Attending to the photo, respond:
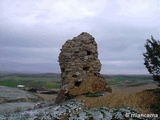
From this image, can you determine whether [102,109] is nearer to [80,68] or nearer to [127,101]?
[127,101]

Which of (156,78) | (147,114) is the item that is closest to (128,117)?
(147,114)

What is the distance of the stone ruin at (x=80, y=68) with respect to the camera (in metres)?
27.0

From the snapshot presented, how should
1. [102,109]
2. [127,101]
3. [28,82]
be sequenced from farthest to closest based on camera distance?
[28,82] < [127,101] < [102,109]

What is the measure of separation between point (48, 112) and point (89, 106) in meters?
3.34

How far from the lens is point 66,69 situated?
2753cm

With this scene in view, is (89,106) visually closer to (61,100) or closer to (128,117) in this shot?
(128,117)

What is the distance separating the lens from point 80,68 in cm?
2720

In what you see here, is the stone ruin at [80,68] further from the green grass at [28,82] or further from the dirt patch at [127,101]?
the green grass at [28,82]

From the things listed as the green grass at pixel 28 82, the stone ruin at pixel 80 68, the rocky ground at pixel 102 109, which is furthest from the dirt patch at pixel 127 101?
the green grass at pixel 28 82

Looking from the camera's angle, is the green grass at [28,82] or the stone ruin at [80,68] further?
the green grass at [28,82]

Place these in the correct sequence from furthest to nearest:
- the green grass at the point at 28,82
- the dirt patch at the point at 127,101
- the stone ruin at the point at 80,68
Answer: the green grass at the point at 28,82 → the stone ruin at the point at 80,68 → the dirt patch at the point at 127,101

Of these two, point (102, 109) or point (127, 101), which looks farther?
point (127, 101)

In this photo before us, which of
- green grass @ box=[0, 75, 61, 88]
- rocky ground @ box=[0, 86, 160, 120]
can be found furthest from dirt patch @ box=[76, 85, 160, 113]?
green grass @ box=[0, 75, 61, 88]

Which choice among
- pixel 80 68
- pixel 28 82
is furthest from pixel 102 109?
pixel 28 82
